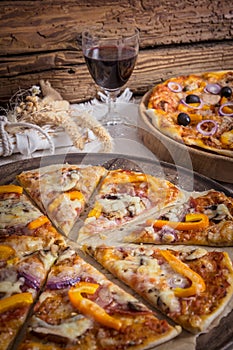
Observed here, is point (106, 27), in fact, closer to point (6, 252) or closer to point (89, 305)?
point (6, 252)

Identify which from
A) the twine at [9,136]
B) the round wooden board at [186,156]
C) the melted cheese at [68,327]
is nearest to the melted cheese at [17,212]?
the twine at [9,136]

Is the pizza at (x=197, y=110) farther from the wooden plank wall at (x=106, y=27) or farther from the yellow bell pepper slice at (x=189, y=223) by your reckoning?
the yellow bell pepper slice at (x=189, y=223)

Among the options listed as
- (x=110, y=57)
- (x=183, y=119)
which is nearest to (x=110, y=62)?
(x=110, y=57)

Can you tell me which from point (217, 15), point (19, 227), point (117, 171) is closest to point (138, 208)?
point (117, 171)

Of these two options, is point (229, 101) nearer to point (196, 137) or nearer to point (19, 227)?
point (196, 137)

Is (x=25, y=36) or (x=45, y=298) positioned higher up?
(x=25, y=36)

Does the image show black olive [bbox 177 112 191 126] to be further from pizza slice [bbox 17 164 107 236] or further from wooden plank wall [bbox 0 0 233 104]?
wooden plank wall [bbox 0 0 233 104]
